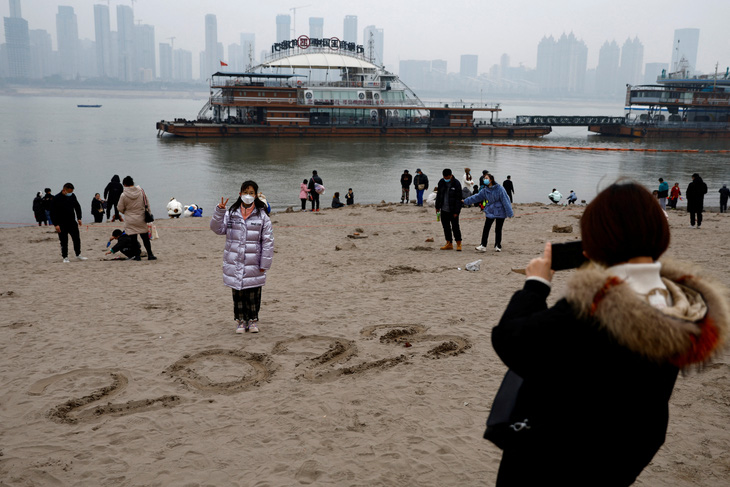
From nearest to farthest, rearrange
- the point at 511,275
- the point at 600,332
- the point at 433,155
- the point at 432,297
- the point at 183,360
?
the point at 600,332
the point at 183,360
the point at 432,297
the point at 511,275
the point at 433,155

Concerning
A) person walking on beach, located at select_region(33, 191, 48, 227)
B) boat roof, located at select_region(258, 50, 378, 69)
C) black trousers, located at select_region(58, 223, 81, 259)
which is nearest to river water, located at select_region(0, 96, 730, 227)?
person walking on beach, located at select_region(33, 191, 48, 227)

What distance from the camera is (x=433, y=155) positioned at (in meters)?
51.1

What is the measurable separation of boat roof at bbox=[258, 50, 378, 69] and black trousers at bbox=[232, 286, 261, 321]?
63.8m

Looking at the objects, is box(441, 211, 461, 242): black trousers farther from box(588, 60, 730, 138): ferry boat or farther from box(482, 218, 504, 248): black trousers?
box(588, 60, 730, 138): ferry boat

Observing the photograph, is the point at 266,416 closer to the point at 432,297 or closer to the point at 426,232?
the point at 432,297

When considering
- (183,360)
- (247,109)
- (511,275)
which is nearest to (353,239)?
(511,275)

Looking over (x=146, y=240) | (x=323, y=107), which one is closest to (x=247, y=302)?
(x=146, y=240)

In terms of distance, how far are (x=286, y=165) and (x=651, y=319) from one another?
135 feet

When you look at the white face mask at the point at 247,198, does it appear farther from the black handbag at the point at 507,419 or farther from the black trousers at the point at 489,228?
the black trousers at the point at 489,228

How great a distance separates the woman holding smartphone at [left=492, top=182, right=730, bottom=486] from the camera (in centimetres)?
163

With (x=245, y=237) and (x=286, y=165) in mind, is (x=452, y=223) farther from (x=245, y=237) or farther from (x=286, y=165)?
(x=286, y=165)

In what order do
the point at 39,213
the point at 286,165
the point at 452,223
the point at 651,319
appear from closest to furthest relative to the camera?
the point at 651,319 < the point at 452,223 < the point at 39,213 < the point at 286,165

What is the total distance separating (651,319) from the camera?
5.23 feet

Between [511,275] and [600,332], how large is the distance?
765 centimetres
